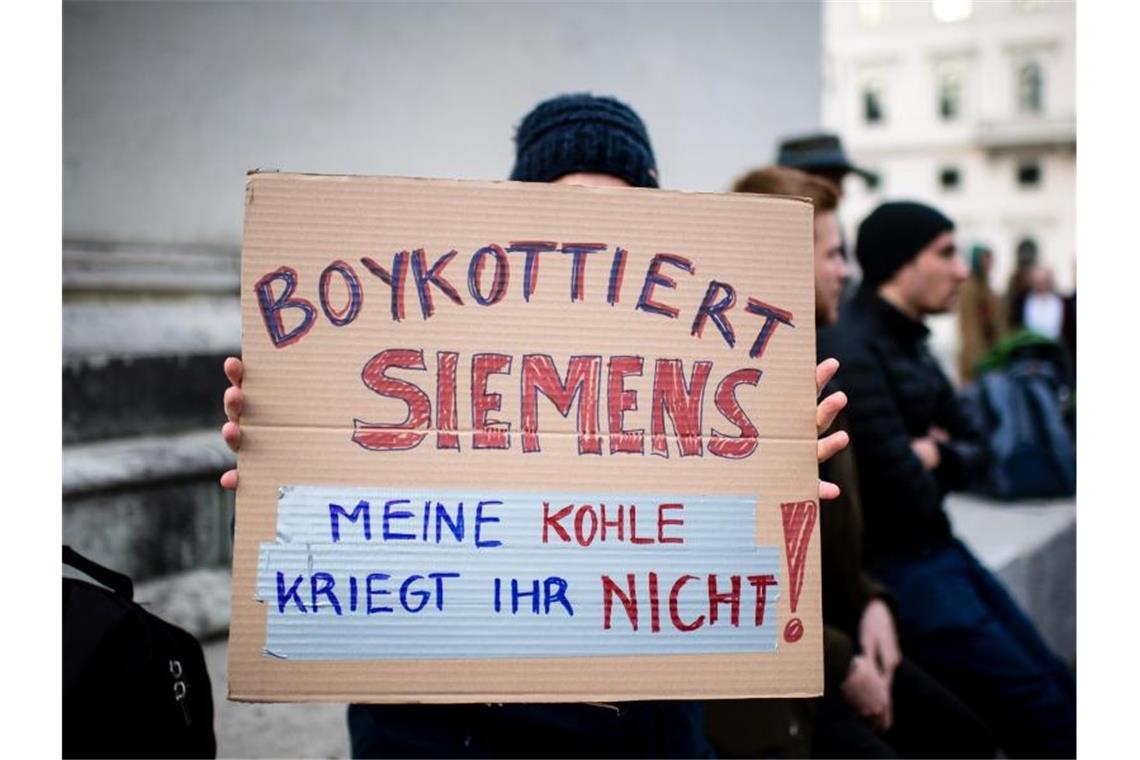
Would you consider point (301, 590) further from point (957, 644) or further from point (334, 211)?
point (957, 644)

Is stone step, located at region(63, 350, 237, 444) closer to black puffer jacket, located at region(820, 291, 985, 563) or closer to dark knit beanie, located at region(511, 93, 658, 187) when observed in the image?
dark knit beanie, located at region(511, 93, 658, 187)

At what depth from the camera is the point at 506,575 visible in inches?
56.3

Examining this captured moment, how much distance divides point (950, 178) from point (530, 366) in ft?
137

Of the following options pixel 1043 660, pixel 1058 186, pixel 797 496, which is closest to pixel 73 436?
pixel 797 496

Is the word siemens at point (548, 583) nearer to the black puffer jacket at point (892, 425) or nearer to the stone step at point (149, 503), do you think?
the black puffer jacket at point (892, 425)

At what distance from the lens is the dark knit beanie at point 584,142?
1.83 metres

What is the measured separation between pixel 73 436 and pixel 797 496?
7.86ft

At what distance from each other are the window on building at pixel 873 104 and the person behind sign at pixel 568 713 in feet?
125

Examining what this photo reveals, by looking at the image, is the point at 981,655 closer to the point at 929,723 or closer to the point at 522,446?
the point at 929,723

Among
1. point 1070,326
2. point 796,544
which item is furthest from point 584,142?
point 1070,326

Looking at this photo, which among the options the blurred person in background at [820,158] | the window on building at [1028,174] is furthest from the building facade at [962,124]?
the blurred person in background at [820,158]

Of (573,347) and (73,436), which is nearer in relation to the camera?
(573,347)
